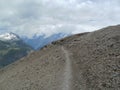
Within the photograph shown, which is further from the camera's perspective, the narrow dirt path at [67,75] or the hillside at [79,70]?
the narrow dirt path at [67,75]

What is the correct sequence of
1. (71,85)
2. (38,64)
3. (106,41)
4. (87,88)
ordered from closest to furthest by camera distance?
(87,88) < (71,85) < (106,41) < (38,64)

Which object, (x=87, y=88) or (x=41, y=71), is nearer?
(x=87, y=88)

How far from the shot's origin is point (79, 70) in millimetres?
35594

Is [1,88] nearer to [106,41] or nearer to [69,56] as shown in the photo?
[69,56]

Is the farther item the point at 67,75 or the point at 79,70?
the point at 79,70

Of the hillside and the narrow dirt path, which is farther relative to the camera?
the narrow dirt path

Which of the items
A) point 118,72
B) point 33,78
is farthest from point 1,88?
point 118,72

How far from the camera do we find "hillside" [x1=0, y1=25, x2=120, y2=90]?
97.4 feet

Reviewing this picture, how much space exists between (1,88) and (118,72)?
1905 cm

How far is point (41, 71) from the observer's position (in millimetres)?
41562

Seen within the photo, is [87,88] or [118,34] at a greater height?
[118,34]

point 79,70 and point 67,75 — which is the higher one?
point 79,70

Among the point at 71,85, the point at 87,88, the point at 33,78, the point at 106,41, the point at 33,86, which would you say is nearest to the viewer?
the point at 87,88

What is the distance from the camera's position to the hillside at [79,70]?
29683 mm
